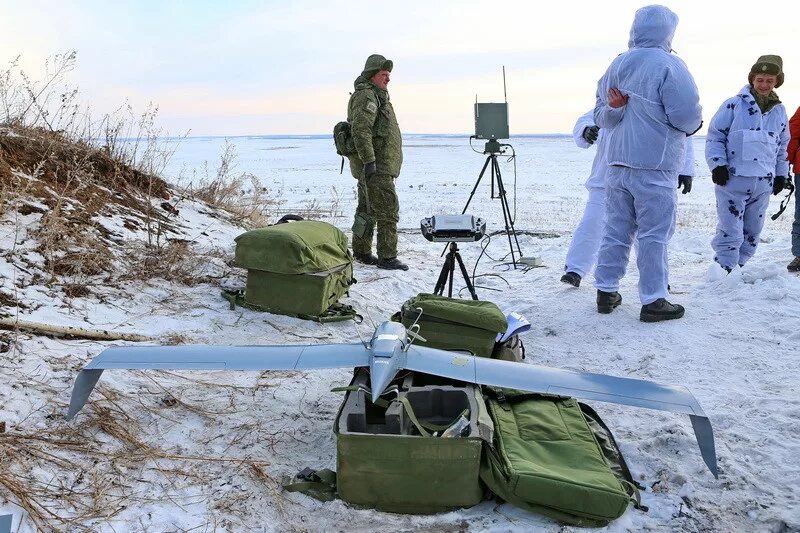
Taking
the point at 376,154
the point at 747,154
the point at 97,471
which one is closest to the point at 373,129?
the point at 376,154

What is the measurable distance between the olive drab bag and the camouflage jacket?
5.25 feet

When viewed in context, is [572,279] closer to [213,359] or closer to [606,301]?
[606,301]

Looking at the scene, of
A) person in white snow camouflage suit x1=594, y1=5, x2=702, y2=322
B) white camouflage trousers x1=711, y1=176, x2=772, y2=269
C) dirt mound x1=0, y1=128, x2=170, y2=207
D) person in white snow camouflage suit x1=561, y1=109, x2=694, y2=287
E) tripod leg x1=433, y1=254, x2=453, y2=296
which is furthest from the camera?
person in white snow camouflage suit x1=561, y1=109, x2=694, y2=287

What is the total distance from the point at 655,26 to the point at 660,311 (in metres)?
2.08

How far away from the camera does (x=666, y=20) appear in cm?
437

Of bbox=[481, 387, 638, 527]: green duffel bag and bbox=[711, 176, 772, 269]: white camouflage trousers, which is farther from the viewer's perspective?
Result: bbox=[711, 176, 772, 269]: white camouflage trousers

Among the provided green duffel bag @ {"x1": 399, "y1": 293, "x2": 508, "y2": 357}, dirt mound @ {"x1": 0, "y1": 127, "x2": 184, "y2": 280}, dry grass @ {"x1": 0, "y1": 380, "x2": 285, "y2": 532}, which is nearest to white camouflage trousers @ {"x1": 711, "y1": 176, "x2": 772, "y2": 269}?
green duffel bag @ {"x1": 399, "y1": 293, "x2": 508, "y2": 357}

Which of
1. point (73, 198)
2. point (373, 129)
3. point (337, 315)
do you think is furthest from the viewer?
point (373, 129)

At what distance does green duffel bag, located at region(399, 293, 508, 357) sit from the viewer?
11.7 feet

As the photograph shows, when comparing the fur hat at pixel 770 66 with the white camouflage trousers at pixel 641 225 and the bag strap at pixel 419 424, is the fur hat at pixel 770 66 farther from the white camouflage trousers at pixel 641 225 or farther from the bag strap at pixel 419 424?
the bag strap at pixel 419 424

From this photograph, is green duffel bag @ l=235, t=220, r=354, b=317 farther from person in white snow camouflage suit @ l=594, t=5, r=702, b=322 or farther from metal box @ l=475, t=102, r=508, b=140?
metal box @ l=475, t=102, r=508, b=140

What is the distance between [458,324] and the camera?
362 centimetres

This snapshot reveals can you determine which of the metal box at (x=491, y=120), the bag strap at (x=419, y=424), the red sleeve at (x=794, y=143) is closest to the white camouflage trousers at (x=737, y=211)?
the red sleeve at (x=794, y=143)

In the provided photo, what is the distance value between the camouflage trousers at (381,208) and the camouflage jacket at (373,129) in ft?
0.37
